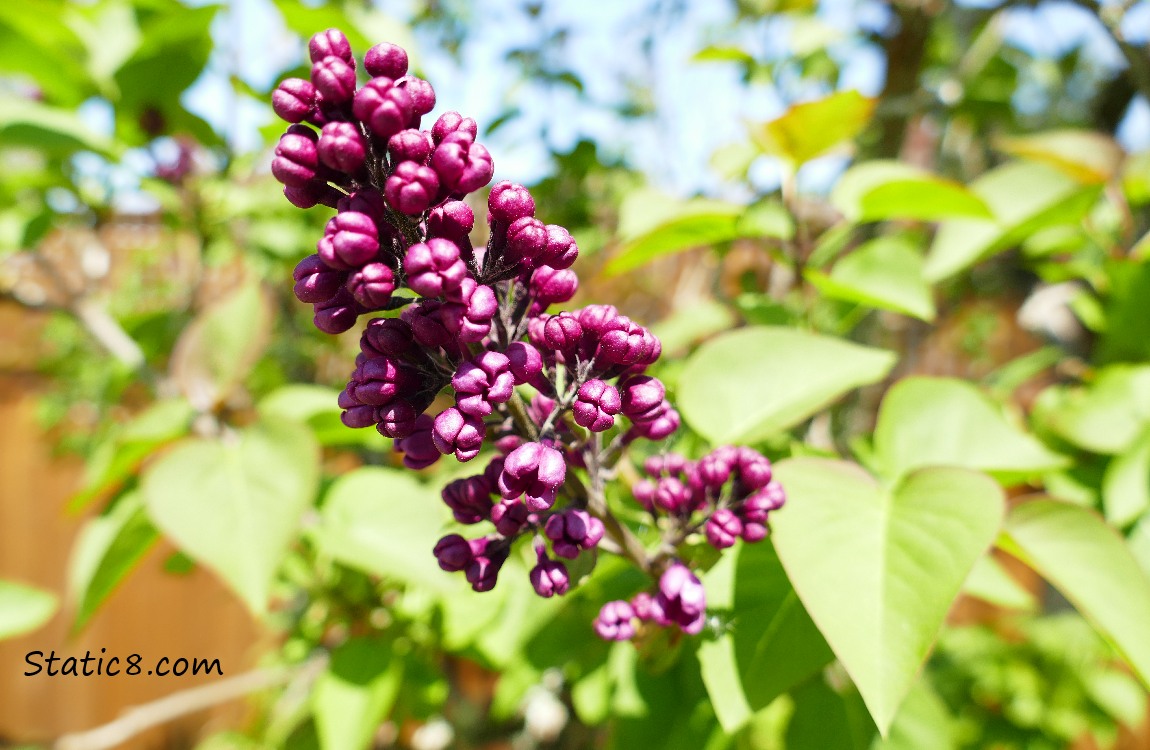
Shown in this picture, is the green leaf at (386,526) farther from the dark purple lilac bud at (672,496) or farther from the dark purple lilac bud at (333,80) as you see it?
the dark purple lilac bud at (333,80)

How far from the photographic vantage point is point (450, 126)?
1.57 feet

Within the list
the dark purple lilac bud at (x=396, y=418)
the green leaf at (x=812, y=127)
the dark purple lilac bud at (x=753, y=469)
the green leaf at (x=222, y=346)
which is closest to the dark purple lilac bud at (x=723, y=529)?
the dark purple lilac bud at (x=753, y=469)

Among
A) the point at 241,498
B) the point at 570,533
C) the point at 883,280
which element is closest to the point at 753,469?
the point at 570,533

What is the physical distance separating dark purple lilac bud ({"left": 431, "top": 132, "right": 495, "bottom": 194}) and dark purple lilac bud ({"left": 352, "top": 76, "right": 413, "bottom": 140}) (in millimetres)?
30

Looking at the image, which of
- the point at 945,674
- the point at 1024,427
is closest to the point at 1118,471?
the point at 1024,427

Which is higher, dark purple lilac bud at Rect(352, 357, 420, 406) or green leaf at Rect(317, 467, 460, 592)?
dark purple lilac bud at Rect(352, 357, 420, 406)

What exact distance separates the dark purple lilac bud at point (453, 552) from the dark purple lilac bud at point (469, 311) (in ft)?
0.63

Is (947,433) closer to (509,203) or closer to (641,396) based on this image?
(641,396)

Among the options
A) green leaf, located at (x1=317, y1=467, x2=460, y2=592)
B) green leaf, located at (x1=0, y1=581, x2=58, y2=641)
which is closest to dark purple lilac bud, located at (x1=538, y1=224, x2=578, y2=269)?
green leaf, located at (x1=317, y1=467, x2=460, y2=592)

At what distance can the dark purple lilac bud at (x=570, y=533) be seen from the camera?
528mm

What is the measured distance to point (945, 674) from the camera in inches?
104

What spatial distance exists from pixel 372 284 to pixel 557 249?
5.3 inches

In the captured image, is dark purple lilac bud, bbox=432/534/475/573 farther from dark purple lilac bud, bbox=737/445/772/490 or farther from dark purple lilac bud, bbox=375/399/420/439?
dark purple lilac bud, bbox=737/445/772/490

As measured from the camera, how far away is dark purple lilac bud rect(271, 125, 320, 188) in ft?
1.49
